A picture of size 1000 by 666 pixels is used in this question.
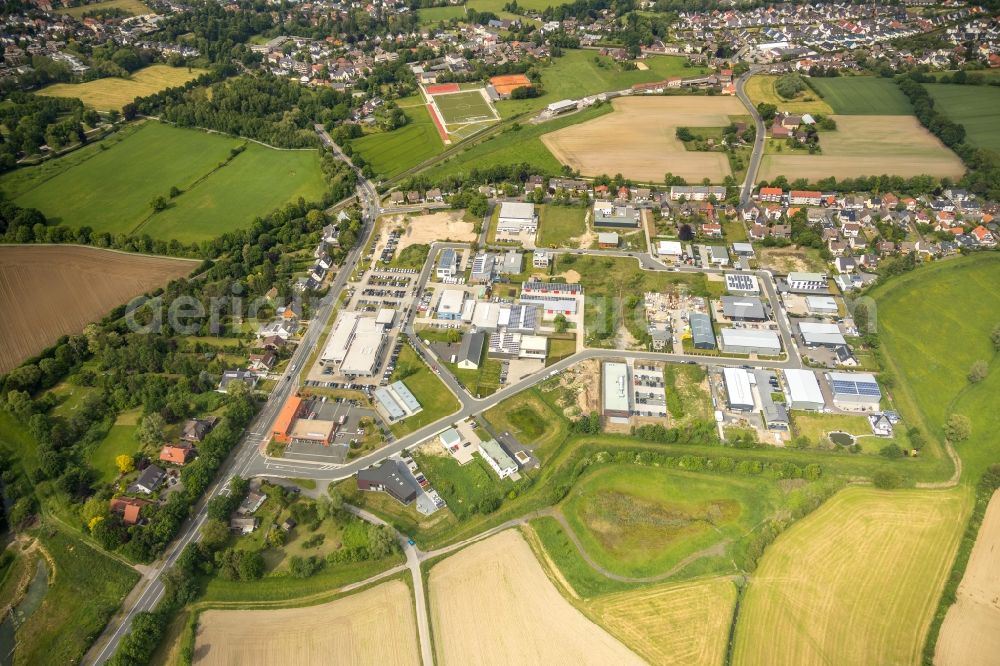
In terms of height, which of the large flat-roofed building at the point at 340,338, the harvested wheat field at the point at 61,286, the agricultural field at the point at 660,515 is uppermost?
the harvested wheat field at the point at 61,286

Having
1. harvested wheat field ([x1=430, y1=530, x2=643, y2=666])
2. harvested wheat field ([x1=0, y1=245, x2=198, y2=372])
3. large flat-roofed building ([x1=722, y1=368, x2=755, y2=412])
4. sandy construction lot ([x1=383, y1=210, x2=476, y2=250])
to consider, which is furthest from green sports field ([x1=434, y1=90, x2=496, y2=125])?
harvested wheat field ([x1=430, y1=530, x2=643, y2=666])

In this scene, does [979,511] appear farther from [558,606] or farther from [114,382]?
[114,382]

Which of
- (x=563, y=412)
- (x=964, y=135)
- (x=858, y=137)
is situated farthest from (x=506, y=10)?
(x=563, y=412)

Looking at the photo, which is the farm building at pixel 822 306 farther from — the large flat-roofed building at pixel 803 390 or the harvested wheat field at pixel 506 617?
the harvested wheat field at pixel 506 617

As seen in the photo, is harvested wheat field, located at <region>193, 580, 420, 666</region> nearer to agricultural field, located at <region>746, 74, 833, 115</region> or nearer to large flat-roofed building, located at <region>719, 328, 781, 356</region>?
large flat-roofed building, located at <region>719, 328, 781, 356</region>

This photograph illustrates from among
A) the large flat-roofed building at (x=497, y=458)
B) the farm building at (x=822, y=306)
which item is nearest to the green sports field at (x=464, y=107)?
the farm building at (x=822, y=306)
